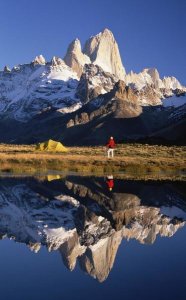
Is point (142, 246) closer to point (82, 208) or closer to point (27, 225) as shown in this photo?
point (27, 225)

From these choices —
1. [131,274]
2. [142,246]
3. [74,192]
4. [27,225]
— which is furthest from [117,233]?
[74,192]

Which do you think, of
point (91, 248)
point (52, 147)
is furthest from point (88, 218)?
point (52, 147)

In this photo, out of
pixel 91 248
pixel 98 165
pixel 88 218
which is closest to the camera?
pixel 91 248

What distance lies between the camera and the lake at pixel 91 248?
1106 centimetres

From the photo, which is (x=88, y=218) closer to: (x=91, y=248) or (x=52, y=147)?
(x=91, y=248)

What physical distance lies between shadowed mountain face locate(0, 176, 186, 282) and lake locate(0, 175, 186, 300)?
3 centimetres

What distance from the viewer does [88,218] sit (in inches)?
795

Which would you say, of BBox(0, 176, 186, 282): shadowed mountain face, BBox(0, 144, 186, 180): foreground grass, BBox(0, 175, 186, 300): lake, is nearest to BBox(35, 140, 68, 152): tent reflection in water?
BBox(0, 144, 186, 180): foreground grass

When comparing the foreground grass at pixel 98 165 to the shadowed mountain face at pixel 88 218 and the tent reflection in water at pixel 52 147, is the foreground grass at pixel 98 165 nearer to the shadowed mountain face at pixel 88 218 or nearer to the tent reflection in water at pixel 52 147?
the shadowed mountain face at pixel 88 218

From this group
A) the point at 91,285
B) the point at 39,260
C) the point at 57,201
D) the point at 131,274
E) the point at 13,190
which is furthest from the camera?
the point at 13,190

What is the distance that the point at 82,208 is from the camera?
23.1 metres

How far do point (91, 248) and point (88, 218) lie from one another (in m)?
5.58

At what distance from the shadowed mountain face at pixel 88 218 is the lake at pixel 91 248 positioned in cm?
3

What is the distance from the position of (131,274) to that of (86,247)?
285cm
